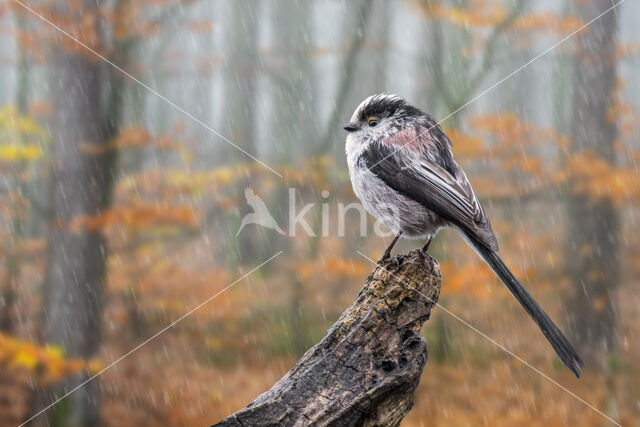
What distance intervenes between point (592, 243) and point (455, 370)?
3.07 metres

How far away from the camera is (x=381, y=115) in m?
4.04

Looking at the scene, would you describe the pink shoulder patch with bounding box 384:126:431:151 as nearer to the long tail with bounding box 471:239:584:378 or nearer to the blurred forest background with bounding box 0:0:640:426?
the long tail with bounding box 471:239:584:378

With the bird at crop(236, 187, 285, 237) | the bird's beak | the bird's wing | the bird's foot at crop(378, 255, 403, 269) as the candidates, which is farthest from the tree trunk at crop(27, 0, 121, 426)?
the bird's foot at crop(378, 255, 403, 269)

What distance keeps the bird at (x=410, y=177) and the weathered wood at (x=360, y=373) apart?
64 centimetres

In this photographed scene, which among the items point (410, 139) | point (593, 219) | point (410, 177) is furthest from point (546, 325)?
point (593, 219)

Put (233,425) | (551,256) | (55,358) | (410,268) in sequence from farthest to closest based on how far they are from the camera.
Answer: (551,256) → (55,358) → (410,268) → (233,425)

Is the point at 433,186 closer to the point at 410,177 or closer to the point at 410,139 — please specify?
→ the point at 410,177

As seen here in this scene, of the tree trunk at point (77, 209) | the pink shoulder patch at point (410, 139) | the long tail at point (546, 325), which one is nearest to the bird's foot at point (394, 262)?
the long tail at point (546, 325)

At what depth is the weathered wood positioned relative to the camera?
2412 millimetres

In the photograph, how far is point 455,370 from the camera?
8.78 metres

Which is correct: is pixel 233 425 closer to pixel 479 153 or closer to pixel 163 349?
pixel 479 153

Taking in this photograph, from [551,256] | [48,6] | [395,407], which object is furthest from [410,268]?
[551,256]

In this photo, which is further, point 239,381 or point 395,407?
point 239,381

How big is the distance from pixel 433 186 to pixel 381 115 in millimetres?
759
